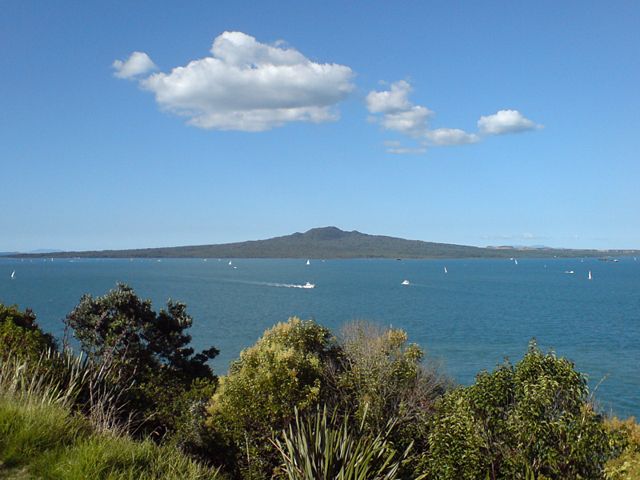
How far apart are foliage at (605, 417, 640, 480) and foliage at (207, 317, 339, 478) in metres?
7.71

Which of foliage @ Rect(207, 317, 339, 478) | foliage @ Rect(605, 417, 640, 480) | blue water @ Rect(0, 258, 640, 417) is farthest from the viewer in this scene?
blue water @ Rect(0, 258, 640, 417)

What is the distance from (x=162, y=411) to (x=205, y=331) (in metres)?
45.1

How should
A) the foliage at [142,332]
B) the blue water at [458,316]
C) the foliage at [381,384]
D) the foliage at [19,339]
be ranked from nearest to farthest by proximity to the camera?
the foliage at [19,339], the foliage at [381,384], the foliage at [142,332], the blue water at [458,316]

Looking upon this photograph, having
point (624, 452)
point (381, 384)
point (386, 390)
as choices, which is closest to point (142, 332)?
point (381, 384)

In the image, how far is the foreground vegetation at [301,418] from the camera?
6.16 meters

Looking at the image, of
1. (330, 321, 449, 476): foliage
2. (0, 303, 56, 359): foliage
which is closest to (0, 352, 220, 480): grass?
(0, 303, 56, 359): foliage

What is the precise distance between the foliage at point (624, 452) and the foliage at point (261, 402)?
7.71 m

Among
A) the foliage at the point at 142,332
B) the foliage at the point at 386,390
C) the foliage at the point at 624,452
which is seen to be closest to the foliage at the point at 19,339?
the foliage at the point at 142,332

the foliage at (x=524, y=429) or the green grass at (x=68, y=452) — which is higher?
the green grass at (x=68, y=452)

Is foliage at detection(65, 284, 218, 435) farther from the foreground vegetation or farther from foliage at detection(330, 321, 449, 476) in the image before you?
foliage at detection(330, 321, 449, 476)

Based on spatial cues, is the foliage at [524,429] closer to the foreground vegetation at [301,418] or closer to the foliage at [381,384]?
the foreground vegetation at [301,418]

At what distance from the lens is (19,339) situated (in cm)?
1484

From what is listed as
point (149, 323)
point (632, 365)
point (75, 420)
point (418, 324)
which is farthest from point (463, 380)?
point (75, 420)

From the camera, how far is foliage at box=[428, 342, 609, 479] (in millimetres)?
9406
